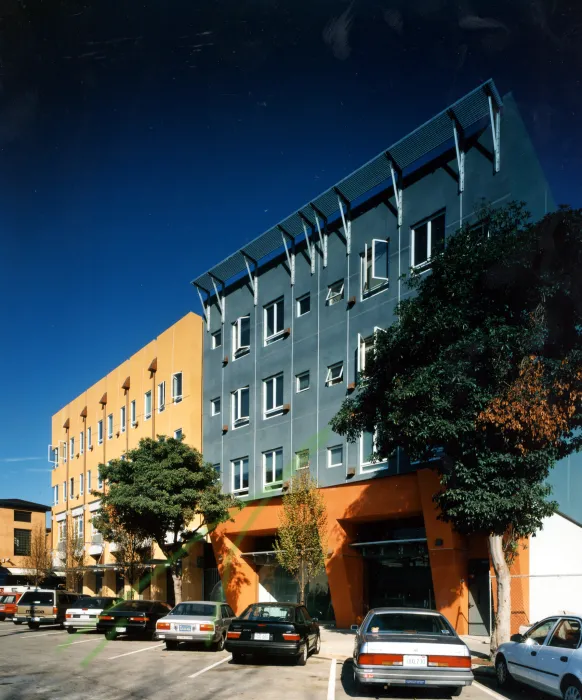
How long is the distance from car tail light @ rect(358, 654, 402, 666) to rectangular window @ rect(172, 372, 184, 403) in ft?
90.6

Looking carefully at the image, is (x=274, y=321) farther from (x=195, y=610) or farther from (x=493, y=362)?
(x=493, y=362)

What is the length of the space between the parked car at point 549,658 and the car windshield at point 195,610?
8.66 metres

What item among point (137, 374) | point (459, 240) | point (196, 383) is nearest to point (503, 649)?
point (459, 240)

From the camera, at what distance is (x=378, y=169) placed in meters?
27.1

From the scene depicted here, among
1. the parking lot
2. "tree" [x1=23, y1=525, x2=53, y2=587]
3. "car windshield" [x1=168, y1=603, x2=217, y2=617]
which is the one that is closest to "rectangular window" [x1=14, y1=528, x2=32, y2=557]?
"tree" [x1=23, y1=525, x2=53, y2=587]

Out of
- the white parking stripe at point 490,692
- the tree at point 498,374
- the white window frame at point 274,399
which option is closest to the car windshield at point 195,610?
the tree at point 498,374

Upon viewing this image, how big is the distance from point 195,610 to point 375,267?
12705 mm

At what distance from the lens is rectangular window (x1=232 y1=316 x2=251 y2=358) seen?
114 ft

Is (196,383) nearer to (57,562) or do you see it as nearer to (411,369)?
(411,369)

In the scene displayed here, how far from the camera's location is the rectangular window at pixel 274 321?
32531 millimetres

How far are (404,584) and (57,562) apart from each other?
38.1 meters

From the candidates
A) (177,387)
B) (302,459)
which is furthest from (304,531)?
(177,387)

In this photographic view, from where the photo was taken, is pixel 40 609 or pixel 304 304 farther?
pixel 40 609

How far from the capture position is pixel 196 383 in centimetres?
3803
